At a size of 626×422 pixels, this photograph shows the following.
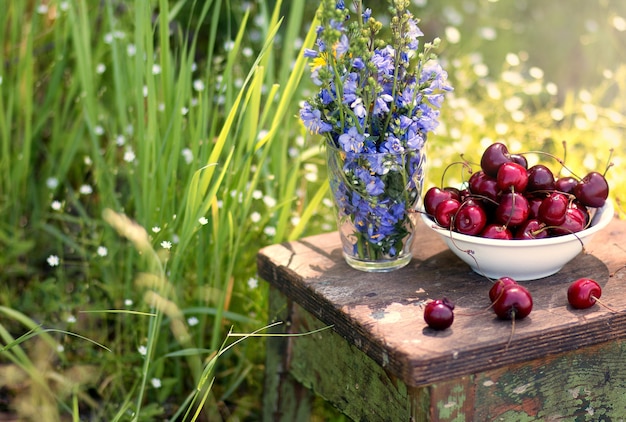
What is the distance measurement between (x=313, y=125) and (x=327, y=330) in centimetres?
43

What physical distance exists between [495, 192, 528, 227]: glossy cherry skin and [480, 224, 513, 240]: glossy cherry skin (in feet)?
0.05

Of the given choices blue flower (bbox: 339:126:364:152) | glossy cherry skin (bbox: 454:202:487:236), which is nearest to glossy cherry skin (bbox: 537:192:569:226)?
glossy cherry skin (bbox: 454:202:487:236)

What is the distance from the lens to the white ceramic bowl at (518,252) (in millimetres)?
1335

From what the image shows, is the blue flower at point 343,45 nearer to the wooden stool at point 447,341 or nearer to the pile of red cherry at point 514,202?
the pile of red cherry at point 514,202

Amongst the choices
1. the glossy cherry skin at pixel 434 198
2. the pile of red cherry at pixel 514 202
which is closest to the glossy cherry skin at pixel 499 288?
the pile of red cherry at pixel 514 202

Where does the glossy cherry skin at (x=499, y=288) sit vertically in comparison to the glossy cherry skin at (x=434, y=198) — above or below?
below

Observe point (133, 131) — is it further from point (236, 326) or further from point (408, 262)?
point (408, 262)

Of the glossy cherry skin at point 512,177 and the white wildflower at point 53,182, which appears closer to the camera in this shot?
the glossy cherry skin at point 512,177

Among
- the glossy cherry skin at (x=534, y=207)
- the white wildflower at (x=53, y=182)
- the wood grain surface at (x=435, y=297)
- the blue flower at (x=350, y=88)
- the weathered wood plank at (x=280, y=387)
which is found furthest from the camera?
the white wildflower at (x=53, y=182)

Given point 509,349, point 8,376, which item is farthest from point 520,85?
point 8,376

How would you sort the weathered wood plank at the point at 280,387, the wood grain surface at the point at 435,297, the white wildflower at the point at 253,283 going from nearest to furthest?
1. the wood grain surface at the point at 435,297
2. the weathered wood plank at the point at 280,387
3. the white wildflower at the point at 253,283

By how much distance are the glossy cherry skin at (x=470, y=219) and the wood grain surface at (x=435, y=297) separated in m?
0.11

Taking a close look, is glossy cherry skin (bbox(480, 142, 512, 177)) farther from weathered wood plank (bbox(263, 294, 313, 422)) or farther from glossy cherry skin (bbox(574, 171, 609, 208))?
weathered wood plank (bbox(263, 294, 313, 422))

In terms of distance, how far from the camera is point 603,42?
142 inches
